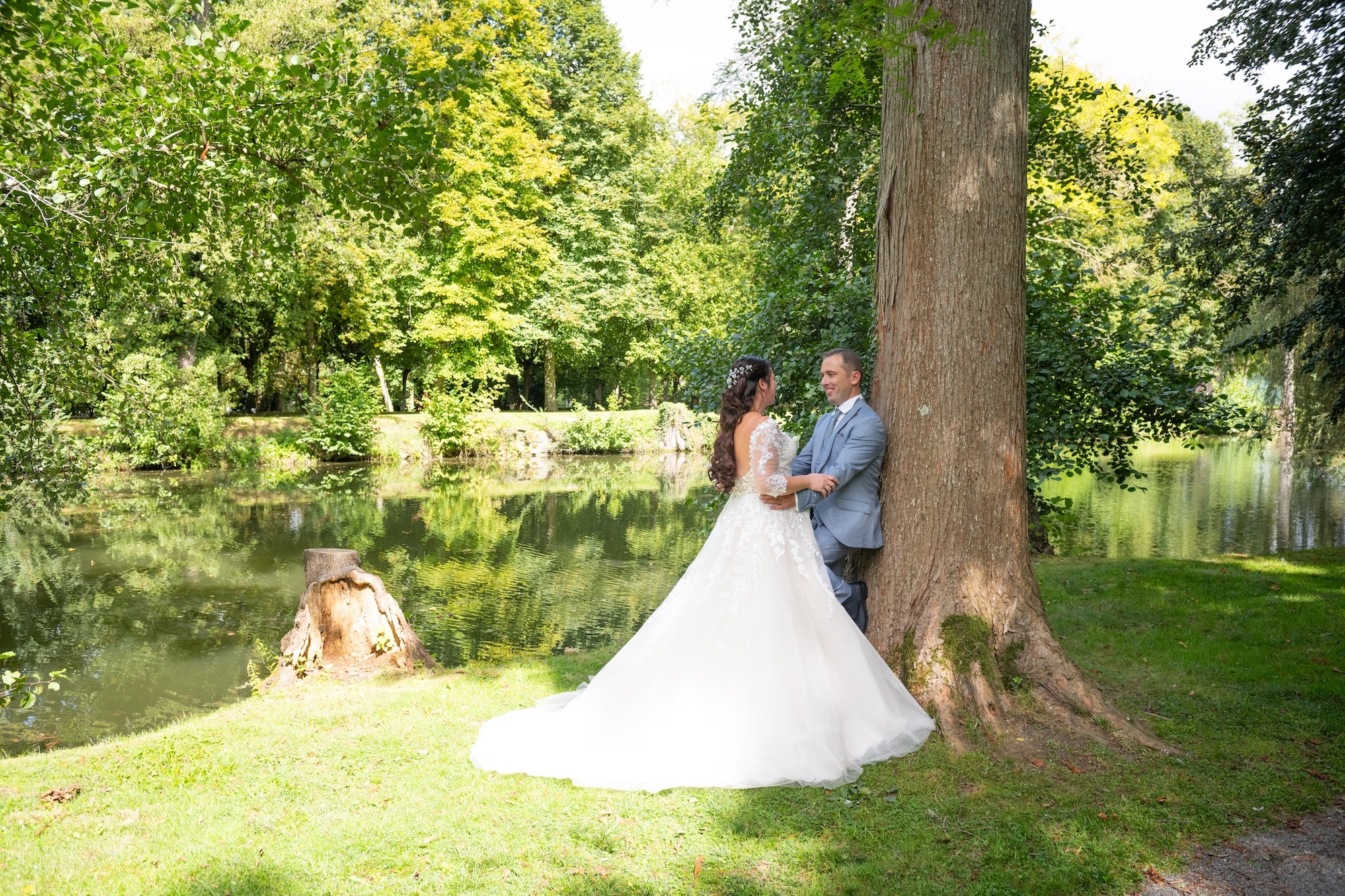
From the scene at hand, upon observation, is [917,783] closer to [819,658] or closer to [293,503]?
[819,658]

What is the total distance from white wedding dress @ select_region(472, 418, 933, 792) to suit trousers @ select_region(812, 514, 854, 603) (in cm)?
12

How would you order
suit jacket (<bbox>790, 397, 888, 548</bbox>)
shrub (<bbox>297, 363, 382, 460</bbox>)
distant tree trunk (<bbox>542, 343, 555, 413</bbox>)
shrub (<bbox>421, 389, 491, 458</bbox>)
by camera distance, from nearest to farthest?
suit jacket (<bbox>790, 397, 888, 548</bbox>) → shrub (<bbox>297, 363, 382, 460</bbox>) → shrub (<bbox>421, 389, 491, 458</bbox>) → distant tree trunk (<bbox>542, 343, 555, 413</bbox>)

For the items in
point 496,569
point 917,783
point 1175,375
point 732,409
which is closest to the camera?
point 917,783

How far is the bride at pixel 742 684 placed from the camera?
4.35m

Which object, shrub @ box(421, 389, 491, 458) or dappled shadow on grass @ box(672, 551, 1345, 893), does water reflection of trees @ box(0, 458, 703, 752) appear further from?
dappled shadow on grass @ box(672, 551, 1345, 893)

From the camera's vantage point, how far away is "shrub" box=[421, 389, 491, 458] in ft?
92.0

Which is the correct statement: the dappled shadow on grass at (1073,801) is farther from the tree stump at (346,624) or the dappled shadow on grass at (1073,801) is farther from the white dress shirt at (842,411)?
the tree stump at (346,624)

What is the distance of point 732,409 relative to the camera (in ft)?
17.5

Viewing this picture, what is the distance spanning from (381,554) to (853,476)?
37.8 ft

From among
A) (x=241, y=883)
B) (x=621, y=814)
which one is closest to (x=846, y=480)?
(x=621, y=814)

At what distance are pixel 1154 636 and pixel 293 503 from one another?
18.0m

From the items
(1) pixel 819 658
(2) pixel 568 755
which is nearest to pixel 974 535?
(1) pixel 819 658

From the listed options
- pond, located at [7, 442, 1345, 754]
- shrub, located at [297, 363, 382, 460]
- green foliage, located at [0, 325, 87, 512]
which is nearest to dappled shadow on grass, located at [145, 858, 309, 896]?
green foliage, located at [0, 325, 87, 512]

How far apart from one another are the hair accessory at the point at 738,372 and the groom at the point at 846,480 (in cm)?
46
